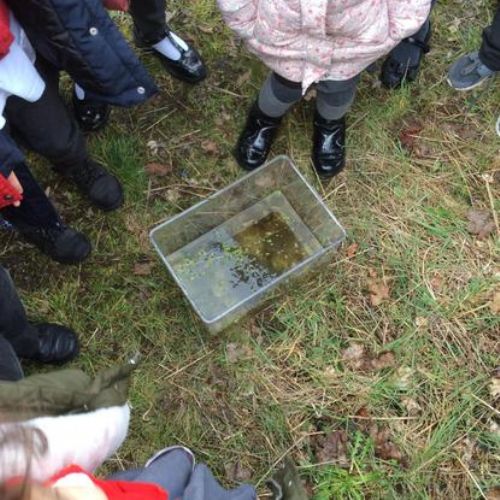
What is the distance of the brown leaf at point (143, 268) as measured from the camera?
262cm

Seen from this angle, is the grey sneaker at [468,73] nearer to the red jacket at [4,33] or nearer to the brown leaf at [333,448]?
the brown leaf at [333,448]

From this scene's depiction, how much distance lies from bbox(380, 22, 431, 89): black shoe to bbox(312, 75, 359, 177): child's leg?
31cm

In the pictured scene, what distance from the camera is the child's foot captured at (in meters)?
2.72

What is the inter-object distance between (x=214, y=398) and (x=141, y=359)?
1.14 ft

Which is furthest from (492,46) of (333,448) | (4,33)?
(4,33)

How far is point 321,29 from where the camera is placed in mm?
1872

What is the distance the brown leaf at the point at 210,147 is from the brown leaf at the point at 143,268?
0.61 meters

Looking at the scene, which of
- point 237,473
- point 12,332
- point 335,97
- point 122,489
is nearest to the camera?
point 122,489

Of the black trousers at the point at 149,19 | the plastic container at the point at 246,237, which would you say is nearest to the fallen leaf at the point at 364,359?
the plastic container at the point at 246,237

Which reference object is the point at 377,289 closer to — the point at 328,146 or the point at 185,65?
the point at 328,146

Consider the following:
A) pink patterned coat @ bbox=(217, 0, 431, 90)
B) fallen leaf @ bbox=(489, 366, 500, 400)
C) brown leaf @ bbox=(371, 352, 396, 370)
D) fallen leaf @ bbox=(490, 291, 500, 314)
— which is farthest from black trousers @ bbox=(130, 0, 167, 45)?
fallen leaf @ bbox=(489, 366, 500, 400)

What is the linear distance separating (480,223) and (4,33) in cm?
206

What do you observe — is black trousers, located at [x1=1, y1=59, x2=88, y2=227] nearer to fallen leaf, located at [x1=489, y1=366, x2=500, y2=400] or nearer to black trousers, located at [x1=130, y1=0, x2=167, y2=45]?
black trousers, located at [x1=130, y1=0, x2=167, y2=45]

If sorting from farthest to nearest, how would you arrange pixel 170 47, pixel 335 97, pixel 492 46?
pixel 170 47, pixel 492 46, pixel 335 97
